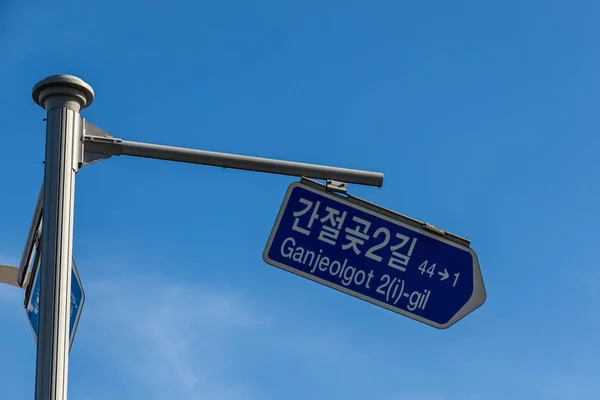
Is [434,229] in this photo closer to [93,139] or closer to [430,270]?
[430,270]

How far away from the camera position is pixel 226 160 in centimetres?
474

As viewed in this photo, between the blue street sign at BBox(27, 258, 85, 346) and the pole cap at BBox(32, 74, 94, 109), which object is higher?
the pole cap at BBox(32, 74, 94, 109)

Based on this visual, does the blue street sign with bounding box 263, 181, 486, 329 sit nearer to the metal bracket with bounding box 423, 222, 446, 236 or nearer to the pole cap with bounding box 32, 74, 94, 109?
the metal bracket with bounding box 423, 222, 446, 236

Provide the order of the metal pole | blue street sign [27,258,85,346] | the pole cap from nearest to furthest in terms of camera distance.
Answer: the metal pole → blue street sign [27,258,85,346] → the pole cap

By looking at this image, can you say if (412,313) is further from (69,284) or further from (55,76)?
(55,76)

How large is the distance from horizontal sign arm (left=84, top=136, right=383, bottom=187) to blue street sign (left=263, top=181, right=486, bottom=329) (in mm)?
97

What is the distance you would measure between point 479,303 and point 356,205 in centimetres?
86

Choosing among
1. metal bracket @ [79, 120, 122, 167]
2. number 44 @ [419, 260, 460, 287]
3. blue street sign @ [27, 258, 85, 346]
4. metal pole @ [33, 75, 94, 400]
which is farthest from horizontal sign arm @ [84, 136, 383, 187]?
blue street sign @ [27, 258, 85, 346]

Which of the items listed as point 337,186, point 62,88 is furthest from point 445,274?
point 62,88

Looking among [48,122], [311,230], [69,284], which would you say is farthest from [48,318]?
[311,230]

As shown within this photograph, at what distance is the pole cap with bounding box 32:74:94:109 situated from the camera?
177 inches

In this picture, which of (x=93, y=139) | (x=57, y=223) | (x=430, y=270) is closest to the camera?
(x=57, y=223)

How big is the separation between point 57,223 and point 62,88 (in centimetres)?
71

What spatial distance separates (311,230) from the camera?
15.8 ft
